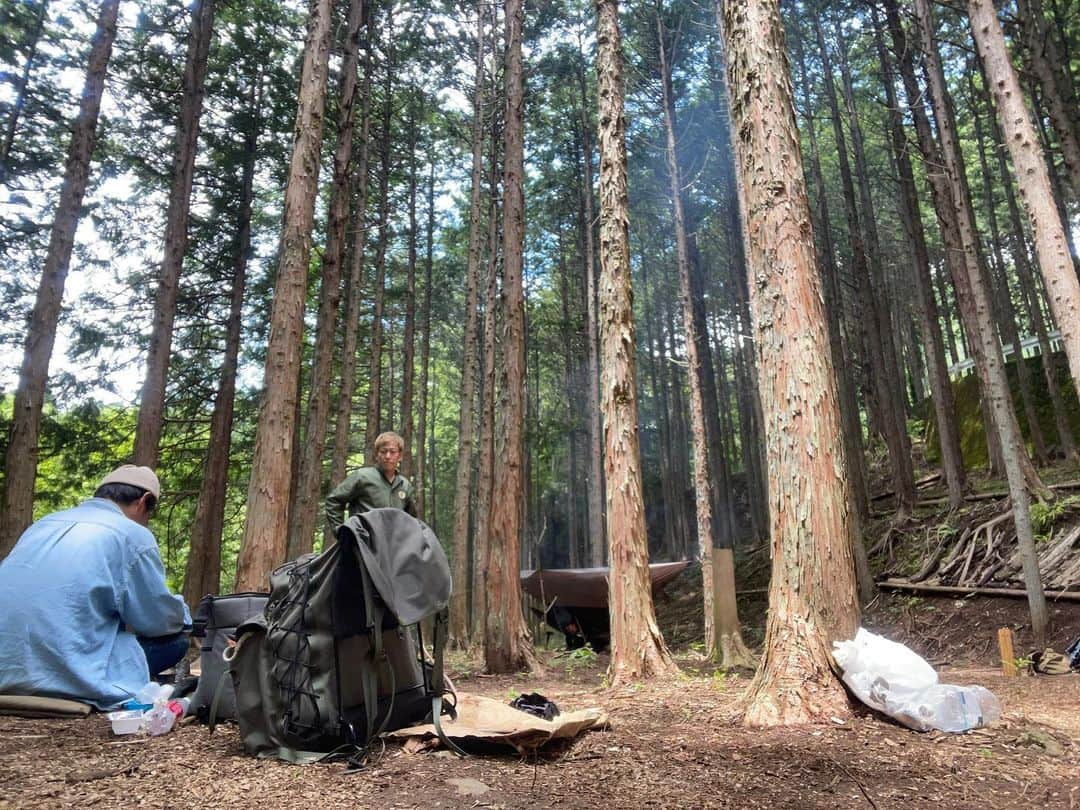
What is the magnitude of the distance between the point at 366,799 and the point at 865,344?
532 inches

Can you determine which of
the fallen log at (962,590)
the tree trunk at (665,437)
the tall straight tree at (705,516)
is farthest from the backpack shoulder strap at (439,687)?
the tree trunk at (665,437)

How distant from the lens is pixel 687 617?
1502 centimetres

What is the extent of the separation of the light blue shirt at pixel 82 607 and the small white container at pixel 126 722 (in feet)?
0.59

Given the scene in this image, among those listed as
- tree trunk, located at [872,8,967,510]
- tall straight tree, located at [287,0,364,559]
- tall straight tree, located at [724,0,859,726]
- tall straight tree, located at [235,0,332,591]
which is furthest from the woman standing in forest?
tree trunk, located at [872,8,967,510]

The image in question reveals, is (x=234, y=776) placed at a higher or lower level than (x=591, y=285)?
lower

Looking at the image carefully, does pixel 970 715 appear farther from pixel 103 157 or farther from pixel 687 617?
pixel 103 157

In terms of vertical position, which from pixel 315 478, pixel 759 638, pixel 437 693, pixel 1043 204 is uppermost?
pixel 1043 204

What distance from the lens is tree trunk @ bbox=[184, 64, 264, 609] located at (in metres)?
11.5

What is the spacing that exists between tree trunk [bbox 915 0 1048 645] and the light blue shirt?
830 cm

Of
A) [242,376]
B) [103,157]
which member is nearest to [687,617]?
[242,376]

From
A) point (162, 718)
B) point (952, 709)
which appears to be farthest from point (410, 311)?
point (952, 709)

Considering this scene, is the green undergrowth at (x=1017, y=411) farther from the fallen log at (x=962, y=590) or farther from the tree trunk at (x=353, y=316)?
the tree trunk at (x=353, y=316)

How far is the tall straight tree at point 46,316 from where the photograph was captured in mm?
7398

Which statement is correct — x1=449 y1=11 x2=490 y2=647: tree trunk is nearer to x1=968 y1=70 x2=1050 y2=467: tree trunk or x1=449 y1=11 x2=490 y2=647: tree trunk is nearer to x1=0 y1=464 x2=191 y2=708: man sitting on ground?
x1=0 y1=464 x2=191 y2=708: man sitting on ground
